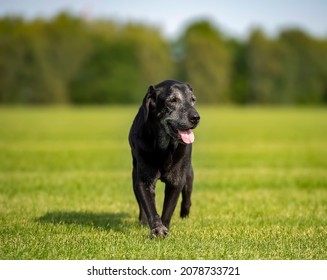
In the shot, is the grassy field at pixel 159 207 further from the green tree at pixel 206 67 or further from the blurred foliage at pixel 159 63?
the green tree at pixel 206 67

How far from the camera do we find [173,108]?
7.27 meters

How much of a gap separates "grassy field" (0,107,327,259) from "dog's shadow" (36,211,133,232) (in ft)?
0.04

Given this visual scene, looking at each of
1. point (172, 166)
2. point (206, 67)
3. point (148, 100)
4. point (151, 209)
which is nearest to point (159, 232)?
point (151, 209)

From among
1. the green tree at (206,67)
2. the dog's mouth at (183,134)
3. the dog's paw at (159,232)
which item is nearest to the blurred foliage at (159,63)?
the green tree at (206,67)

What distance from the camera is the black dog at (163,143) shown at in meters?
7.25

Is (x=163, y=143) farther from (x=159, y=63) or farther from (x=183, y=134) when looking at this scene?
(x=159, y=63)

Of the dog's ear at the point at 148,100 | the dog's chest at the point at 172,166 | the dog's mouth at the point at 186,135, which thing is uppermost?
the dog's ear at the point at 148,100

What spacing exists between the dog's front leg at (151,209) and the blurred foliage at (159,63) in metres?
75.5

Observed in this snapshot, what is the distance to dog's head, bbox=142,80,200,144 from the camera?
7188 mm

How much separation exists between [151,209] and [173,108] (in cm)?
112

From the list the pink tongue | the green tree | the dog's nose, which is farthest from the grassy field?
the green tree

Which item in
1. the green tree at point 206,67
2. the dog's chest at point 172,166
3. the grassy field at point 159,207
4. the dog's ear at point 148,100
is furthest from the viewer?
the green tree at point 206,67

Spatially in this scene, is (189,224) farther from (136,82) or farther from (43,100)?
(136,82)

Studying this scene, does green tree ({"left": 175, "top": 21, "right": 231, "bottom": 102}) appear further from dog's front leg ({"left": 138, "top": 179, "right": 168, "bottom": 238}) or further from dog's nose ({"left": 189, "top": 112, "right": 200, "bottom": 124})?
dog's nose ({"left": 189, "top": 112, "right": 200, "bottom": 124})
